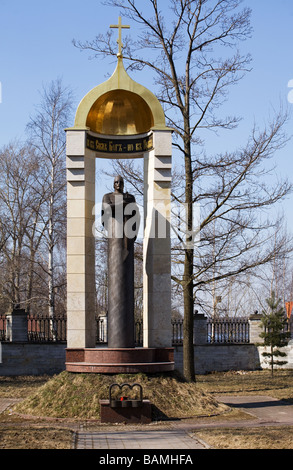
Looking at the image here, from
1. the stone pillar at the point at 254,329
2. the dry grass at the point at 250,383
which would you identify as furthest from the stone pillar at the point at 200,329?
the stone pillar at the point at 254,329

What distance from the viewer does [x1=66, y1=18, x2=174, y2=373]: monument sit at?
14.5 metres

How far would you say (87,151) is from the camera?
1566 centimetres

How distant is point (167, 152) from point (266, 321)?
1136cm

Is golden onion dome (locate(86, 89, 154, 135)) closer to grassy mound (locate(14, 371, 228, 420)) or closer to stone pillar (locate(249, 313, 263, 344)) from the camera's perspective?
grassy mound (locate(14, 371, 228, 420))

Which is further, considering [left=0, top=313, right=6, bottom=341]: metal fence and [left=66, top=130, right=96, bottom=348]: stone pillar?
[left=0, top=313, right=6, bottom=341]: metal fence

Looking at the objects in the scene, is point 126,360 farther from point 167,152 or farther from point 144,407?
point 167,152

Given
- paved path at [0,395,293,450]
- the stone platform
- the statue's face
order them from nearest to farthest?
paved path at [0,395,293,450] → the stone platform → the statue's face

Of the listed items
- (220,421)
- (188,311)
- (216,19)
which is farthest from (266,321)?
(220,421)

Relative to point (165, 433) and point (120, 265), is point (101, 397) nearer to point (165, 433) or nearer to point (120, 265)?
point (165, 433)

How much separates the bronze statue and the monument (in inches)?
0.8

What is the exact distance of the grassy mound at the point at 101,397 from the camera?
41.9ft

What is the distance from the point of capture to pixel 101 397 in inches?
508

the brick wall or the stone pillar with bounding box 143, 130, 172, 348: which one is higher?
the stone pillar with bounding box 143, 130, 172, 348

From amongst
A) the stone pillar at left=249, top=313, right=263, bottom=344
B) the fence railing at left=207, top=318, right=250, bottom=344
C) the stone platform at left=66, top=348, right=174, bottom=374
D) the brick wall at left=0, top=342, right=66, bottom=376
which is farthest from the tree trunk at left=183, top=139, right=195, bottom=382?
the stone pillar at left=249, top=313, right=263, bottom=344
